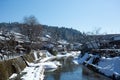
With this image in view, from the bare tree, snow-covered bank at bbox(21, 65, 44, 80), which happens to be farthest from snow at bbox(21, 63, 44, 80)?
the bare tree

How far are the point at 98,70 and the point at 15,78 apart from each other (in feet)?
43.1

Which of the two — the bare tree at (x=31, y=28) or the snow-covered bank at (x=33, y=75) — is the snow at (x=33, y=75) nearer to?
the snow-covered bank at (x=33, y=75)

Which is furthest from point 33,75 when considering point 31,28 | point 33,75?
point 31,28

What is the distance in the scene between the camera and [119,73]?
83.1 ft

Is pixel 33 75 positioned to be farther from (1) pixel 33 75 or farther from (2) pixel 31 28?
(2) pixel 31 28

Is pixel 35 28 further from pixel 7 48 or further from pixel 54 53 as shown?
pixel 7 48

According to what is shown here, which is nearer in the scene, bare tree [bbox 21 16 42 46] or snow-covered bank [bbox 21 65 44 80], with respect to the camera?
snow-covered bank [bbox 21 65 44 80]

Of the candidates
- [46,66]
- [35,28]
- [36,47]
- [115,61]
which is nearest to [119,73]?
[115,61]

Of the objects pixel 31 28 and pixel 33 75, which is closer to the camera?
pixel 33 75

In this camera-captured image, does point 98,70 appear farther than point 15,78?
Yes

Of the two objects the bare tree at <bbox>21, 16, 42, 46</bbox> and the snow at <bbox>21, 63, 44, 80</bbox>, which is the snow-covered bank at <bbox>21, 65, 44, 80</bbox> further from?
the bare tree at <bbox>21, 16, 42, 46</bbox>

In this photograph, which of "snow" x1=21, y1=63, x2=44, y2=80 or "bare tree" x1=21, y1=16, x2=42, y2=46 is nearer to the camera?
"snow" x1=21, y1=63, x2=44, y2=80

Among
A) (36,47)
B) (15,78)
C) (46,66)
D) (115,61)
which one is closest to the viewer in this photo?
(15,78)

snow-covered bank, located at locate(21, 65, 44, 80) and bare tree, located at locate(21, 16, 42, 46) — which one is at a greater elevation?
bare tree, located at locate(21, 16, 42, 46)
